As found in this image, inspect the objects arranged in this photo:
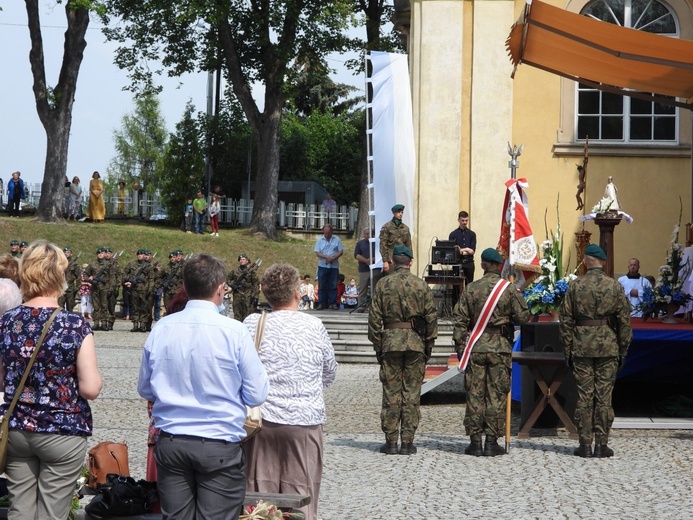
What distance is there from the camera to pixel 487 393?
34.9ft

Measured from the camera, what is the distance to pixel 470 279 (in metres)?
19.4

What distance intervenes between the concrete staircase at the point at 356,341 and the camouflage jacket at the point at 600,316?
24.4ft

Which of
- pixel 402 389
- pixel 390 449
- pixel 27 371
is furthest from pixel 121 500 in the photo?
pixel 402 389

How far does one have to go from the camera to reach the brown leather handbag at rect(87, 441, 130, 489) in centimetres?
685

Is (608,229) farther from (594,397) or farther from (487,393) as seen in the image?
(487,393)

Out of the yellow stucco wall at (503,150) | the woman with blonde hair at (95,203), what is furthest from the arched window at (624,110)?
A: the woman with blonde hair at (95,203)

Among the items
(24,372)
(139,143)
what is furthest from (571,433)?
(139,143)

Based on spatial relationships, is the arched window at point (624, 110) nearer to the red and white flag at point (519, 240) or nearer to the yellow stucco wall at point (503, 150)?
the yellow stucco wall at point (503, 150)

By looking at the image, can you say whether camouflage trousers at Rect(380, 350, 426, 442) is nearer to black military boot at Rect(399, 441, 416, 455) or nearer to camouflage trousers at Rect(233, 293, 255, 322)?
black military boot at Rect(399, 441, 416, 455)

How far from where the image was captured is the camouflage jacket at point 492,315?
418 inches

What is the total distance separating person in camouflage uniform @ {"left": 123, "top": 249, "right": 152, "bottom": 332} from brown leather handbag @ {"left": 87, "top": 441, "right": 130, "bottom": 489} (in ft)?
59.6

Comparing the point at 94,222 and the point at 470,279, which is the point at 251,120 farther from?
the point at 470,279

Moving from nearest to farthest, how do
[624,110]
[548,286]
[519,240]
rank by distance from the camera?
[548,286], [519,240], [624,110]

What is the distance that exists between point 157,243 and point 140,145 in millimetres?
36259
